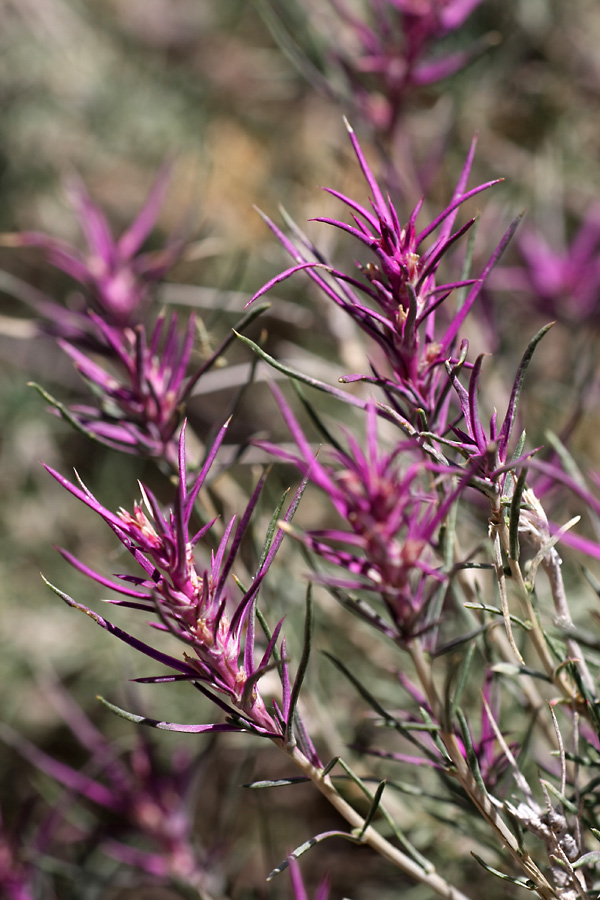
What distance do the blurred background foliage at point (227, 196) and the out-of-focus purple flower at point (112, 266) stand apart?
4cm

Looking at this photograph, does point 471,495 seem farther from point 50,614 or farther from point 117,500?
point 50,614

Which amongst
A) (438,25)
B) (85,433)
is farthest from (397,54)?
(85,433)

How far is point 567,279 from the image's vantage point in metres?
0.80

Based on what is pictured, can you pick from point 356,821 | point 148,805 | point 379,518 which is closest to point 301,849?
point 356,821

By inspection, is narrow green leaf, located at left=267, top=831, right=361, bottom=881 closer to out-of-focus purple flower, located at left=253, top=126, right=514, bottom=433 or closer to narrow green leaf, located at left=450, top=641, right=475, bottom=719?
narrow green leaf, located at left=450, top=641, right=475, bottom=719

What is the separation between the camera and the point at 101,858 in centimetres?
72

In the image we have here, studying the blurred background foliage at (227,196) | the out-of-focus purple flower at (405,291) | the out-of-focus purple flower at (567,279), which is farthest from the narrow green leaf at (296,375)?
the out-of-focus purple flower at (567,279)

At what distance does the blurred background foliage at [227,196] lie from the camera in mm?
745

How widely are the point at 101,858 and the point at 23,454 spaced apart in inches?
21.9

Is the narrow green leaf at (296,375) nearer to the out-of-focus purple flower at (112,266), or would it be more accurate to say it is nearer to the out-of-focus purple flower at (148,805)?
the out-of-focus purple flower at (112,266)

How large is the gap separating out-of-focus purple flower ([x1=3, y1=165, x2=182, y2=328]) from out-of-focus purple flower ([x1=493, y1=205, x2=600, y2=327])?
1.23 ft

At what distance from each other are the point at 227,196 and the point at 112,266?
861 mm

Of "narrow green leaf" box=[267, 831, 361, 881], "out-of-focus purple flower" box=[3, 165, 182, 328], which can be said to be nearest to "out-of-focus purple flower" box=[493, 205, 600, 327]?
"out-of-focus purple flower" box=[3, 165, 182, 328]

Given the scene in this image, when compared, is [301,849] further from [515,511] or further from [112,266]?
[112,266]
